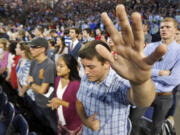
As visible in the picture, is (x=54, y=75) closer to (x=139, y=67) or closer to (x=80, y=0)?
(x=139, y=67)

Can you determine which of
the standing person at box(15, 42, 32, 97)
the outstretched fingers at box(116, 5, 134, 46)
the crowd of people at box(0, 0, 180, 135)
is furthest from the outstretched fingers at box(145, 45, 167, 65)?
the standing person at box(15, 42, 32, 97)

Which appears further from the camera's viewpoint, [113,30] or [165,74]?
[165,74]

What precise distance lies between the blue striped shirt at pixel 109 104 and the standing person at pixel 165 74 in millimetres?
733

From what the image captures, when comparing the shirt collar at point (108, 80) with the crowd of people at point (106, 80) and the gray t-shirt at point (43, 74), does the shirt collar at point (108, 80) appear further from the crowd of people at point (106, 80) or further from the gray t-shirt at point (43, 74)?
the gray t-shirt at point (43, 74)

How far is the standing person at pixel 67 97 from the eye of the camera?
63.1 inches

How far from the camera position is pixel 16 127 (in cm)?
182

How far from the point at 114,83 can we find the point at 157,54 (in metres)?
0.50

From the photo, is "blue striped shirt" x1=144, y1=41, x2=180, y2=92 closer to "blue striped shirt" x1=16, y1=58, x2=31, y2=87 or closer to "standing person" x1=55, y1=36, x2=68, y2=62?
"blue striped shirt" x1=16, y1=58, x2=31, y2=87

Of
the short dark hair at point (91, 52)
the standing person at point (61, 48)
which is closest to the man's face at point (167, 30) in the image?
the short dark hair at point (91, 52)

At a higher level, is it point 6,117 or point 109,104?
point 109,104

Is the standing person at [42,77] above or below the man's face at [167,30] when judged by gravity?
below

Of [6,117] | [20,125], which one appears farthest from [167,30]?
[6,117]

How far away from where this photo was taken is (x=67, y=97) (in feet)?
5.25

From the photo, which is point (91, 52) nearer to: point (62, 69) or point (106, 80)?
point (106, 80)
